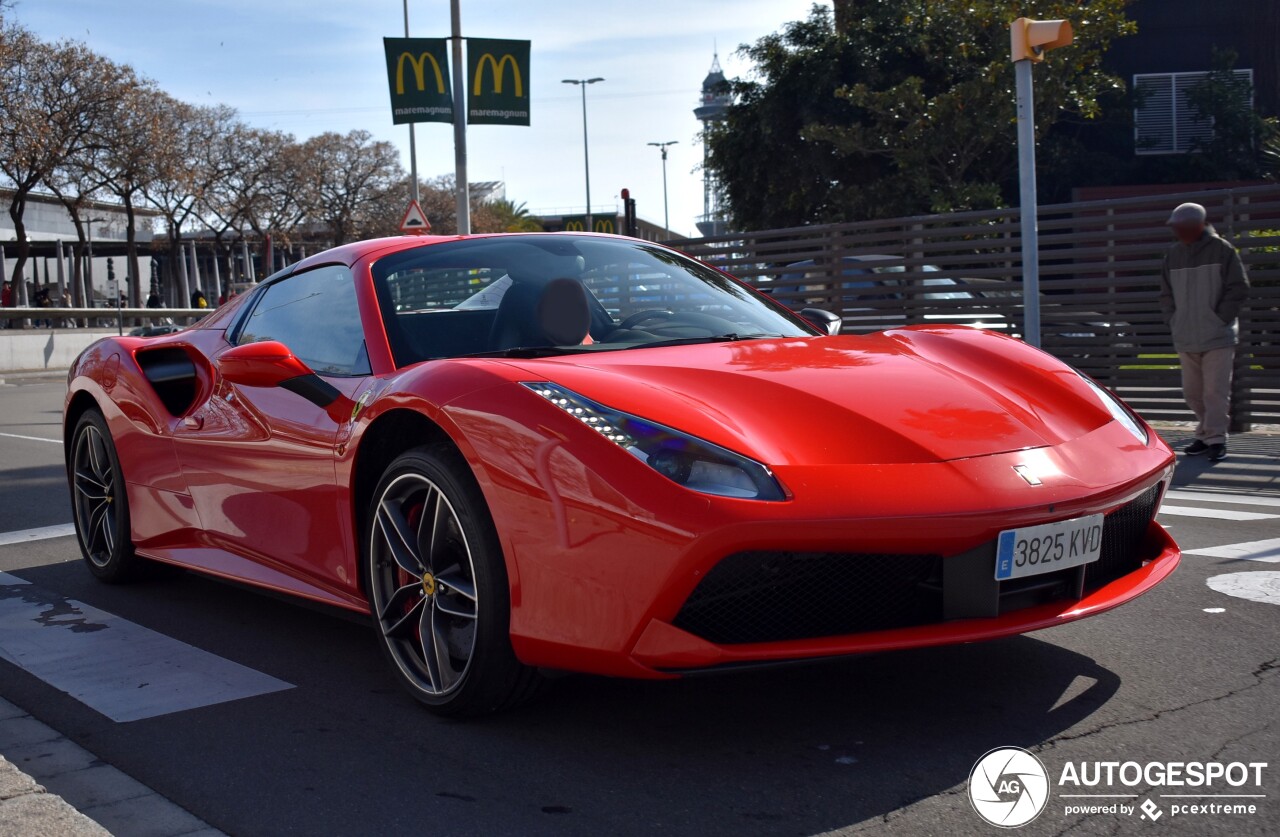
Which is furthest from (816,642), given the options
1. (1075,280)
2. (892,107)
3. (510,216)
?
(510,216)

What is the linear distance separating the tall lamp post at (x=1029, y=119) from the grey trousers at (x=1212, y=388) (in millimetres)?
1213

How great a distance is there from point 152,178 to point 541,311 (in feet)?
147

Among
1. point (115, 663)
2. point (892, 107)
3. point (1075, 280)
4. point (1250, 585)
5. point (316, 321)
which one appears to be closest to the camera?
point (115, 663)

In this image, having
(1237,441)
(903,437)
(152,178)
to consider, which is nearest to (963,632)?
(903,437)

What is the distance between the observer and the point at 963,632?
9.44 feet

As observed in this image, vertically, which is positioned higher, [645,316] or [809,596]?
[645,316]

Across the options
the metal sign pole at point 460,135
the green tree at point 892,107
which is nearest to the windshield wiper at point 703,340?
the metal sign pole at point 460,135

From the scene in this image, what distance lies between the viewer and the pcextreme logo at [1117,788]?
2.58m

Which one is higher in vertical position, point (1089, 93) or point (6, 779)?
point (1089, 93)

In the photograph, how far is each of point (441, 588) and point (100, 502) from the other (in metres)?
2.66

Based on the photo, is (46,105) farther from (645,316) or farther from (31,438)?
(645,316)

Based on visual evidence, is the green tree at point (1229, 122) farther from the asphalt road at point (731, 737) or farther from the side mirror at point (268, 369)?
the side mirror at point (268, 369)

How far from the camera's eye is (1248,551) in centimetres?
524

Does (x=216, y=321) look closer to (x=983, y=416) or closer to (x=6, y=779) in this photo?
(x=6, y=779)
